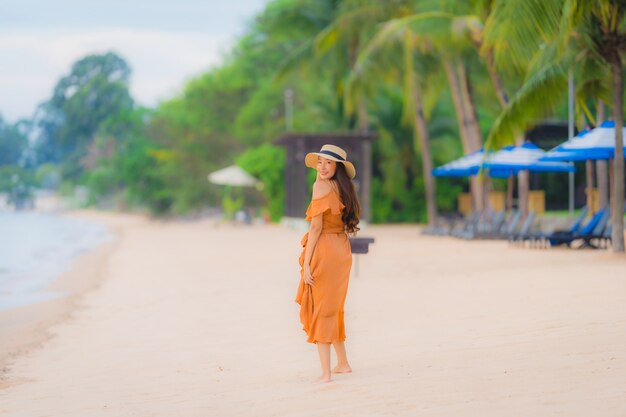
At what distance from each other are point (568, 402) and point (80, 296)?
10046mm

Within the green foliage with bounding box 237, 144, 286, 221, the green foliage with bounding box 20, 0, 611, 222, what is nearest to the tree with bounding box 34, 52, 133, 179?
the green foliage with bounding box 20, 0, 611, 222

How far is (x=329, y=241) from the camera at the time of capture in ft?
18.9

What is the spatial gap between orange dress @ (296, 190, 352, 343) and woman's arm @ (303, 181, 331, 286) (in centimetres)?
3

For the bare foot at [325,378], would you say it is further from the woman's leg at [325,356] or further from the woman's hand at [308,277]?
the woman's hand at [308,277]

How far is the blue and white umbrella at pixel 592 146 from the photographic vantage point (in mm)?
14812

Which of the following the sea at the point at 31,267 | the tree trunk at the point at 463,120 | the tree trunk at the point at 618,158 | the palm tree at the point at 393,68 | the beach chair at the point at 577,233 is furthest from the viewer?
the tree trunk at the point at 463,120

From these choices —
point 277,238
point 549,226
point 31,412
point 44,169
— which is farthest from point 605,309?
point 44,169

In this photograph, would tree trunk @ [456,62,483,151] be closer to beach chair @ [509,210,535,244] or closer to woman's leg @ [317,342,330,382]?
beach chair @ [509,210,535,244]

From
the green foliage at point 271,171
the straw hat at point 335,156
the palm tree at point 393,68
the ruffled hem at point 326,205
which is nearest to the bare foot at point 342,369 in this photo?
the ruffled hem at point 326,205

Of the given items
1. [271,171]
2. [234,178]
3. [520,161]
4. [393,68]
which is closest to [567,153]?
[520,161]

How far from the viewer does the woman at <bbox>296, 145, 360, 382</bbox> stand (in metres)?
5.71

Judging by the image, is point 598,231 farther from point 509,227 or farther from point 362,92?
point 362,92

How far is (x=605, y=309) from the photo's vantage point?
7.91 meters

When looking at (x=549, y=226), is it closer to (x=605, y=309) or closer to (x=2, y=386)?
(x=605, y=309)
